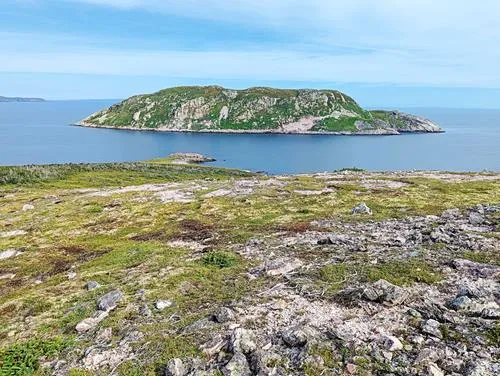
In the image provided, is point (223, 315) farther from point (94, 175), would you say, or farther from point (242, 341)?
point (94, 175)

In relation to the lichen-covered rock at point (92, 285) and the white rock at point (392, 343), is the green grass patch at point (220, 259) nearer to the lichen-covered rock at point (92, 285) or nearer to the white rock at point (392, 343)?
the lichen-covered rock at point (92, 285)

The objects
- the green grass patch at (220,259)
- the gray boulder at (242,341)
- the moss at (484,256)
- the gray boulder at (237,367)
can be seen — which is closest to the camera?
the gray boulder at (237,367)

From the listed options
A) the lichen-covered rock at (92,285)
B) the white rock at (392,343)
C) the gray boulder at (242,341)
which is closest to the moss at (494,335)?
the white rock at (392,343)

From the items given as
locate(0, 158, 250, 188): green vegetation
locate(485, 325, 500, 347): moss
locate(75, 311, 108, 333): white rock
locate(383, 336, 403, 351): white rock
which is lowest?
locate(0, 158, 250, 188): green vegetation

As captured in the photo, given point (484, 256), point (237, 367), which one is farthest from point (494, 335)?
point (484, 256)

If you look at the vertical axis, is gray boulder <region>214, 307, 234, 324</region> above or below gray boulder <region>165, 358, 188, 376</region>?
above

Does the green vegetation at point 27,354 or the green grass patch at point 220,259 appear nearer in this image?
the green vegetation at point 27,354

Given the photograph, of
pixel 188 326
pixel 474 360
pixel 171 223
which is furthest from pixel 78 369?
pixel 171 223

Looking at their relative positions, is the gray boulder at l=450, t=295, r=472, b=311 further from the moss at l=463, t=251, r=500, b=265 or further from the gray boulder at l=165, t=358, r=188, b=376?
the gray boulder at l=165, t=358, r=188, b=376

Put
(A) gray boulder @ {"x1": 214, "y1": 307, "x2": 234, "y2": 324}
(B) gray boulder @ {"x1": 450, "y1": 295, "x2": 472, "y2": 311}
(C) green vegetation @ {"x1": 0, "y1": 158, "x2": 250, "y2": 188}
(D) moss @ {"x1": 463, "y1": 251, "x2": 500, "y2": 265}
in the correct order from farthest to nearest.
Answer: (C) green vegetation @ {"x1": 0, "y1": 158, "x2": 250, "y2": 188} < (D) moss @ {"x1": 463, "y1": 251, "x2": 500, "y2": 265} < (A) gray boulder @ {"x1": 214, "y1": 307, "x2": 234, "y2": 324} < (B) gray boulder @ {"x1": 450, "y1": 295, "x2": 472, "y2": 311}

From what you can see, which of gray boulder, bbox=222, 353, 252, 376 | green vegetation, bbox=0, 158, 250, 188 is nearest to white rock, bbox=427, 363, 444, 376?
gray boulder, bbox=222, 353, 252, 376
